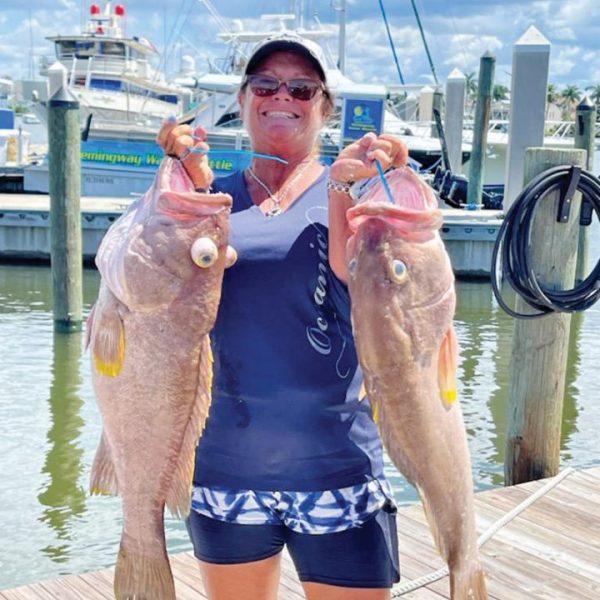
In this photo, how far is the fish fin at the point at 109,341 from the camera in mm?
2045

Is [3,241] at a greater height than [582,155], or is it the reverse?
[582,155]

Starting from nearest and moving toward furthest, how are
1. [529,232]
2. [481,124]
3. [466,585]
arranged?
[466,585], [529,232], [481,124]

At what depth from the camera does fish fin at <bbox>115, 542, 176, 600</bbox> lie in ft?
7.11

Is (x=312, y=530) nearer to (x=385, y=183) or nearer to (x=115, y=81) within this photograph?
(x=385, y=183)

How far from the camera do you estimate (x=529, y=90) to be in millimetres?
11992

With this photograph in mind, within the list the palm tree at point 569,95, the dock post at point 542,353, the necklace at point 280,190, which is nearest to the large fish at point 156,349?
the necklace at point 280,190

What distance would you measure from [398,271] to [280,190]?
44 cm

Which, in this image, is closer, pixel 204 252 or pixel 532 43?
pixel 204 252

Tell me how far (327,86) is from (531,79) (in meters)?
10.4

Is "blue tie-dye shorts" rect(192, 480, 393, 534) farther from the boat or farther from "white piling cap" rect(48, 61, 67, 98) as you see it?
"white piling cap" rect(48, 61, 67, 98)

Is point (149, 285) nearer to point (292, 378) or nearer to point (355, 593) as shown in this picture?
point (292, 378)

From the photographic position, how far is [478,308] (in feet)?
45.4

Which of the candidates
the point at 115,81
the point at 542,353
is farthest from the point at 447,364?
the point at 115,81

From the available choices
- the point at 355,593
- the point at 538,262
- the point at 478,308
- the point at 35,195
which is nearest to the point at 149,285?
the point at 355,593
